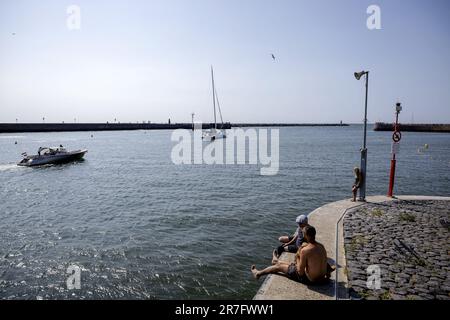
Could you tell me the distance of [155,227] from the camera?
13461mm

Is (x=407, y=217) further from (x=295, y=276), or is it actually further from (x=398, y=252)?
(x=295, y=276)

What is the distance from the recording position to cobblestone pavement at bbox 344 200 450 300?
652 centimetres

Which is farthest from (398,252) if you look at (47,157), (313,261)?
(47,157)

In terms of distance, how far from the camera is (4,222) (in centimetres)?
1472

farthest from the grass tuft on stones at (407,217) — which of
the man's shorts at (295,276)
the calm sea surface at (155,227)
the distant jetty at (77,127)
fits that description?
the distant jetty at (77,127)

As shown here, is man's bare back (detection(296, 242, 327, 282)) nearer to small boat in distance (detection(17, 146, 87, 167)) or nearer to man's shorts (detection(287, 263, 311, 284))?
man's shorts (detection(287, 263, 311, 284))

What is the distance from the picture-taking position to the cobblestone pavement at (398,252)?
6520 mm

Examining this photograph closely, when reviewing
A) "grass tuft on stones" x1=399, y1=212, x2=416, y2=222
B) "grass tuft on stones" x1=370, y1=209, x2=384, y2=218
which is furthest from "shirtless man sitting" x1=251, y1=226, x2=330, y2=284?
"grass tuft on stones" x1=399, y1=212, x2=416, y2=222

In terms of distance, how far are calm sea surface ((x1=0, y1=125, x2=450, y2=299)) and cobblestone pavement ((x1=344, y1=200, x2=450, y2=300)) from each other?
276 cm

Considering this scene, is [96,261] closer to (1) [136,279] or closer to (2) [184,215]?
(1) [136,279]

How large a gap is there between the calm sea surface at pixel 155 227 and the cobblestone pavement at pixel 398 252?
2761 millimetres

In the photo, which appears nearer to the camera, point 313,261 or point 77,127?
point 313,261

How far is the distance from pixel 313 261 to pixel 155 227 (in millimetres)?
8474

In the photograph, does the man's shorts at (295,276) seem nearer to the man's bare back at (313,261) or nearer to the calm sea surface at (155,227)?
the man's bare back at (313,261)
